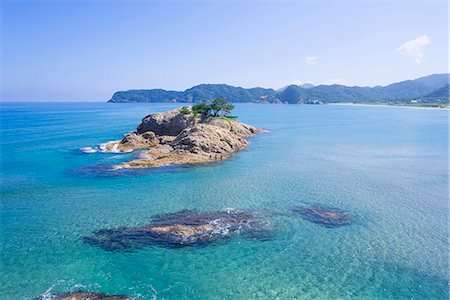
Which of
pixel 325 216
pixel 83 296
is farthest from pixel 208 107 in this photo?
pixel 83 296

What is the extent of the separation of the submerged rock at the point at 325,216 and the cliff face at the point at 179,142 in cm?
2433

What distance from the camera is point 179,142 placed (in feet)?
189

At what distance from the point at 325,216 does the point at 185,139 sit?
32.6 metres

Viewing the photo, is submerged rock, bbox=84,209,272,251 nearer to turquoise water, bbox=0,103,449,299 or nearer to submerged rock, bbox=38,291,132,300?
turquoise water, bbox=0,103,449,299

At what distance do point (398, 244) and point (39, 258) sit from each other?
89.5 ft

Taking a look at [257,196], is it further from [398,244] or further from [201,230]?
[398,244]

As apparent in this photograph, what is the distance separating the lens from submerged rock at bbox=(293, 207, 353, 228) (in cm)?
2811

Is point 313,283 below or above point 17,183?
below

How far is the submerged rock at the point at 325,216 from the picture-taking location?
28.1 meters

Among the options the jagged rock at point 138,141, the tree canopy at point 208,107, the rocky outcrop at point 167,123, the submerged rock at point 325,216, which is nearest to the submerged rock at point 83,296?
the submerged rock at point 325,216

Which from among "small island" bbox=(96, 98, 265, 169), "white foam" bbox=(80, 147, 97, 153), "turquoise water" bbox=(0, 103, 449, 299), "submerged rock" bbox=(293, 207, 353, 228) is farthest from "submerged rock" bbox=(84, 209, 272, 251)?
"white foam" bbox=(80, 147, 97, 153)

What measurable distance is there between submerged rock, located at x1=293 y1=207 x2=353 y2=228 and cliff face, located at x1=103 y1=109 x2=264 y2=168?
2433 centimetres

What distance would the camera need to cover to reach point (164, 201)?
33.7 m

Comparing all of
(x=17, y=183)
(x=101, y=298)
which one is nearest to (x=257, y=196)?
(x=101, y=298)
